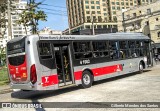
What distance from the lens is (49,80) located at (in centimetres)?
1249

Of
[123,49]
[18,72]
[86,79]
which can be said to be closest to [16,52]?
[18,72]

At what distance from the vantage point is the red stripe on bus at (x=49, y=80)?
12.3 metres

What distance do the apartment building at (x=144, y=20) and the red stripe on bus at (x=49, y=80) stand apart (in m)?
59.4

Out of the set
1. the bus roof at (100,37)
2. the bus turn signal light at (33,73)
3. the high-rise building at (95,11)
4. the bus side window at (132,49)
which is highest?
the high-rise building at (95,11)

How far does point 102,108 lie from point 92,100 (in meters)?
1.61

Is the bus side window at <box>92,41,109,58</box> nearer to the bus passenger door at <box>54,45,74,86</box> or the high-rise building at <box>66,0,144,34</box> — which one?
the bus passenger door at <box>54,45,74,86</box>

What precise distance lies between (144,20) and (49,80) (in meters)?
67.4

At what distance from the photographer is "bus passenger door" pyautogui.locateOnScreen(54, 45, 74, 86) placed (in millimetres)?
13336

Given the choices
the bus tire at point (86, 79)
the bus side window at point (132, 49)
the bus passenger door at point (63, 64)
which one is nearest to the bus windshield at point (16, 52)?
the bus passenger door at point (63, 64)

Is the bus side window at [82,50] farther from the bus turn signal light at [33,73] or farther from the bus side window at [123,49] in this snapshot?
the bus side window at [123,49]

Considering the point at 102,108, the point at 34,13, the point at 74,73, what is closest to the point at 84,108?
the point at 102,108

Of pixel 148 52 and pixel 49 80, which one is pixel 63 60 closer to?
pixel 49 80

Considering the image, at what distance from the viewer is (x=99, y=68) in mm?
15727

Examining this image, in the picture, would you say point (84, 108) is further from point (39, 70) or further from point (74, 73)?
point (74, 73)
